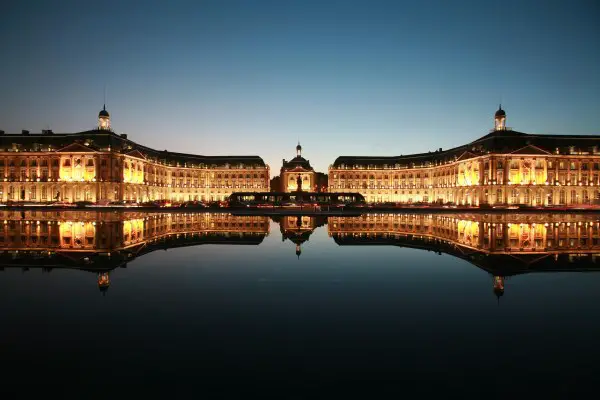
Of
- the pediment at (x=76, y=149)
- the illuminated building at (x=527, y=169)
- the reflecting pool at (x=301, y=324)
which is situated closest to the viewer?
the reflecting pool at (x=301, y=324)

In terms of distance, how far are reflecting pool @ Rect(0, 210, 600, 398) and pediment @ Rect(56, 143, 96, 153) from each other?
86.6 m

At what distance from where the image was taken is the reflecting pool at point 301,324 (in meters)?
6.22

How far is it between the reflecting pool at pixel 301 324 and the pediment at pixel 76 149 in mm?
86592

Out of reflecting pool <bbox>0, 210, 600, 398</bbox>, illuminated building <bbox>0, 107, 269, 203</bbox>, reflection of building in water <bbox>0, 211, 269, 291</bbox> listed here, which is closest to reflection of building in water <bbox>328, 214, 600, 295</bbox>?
reflecting pool <bbox>0, 210, 600, 398</bbox>

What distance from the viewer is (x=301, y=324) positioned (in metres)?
8.73

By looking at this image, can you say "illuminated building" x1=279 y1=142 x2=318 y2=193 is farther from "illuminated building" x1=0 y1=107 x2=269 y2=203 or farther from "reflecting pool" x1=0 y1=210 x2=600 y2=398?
"reflecting pool" x1=0 y1=210 x2=600 y2=398

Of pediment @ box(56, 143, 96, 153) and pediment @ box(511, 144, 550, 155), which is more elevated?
pediment @ box(56, 143, 96, 153)

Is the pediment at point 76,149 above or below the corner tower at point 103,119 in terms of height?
below

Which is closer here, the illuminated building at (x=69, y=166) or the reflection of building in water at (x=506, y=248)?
the reflection of building in water at (x=506, y=248)

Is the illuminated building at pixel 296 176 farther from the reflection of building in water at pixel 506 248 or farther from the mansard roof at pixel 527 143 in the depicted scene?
the reflection of building in water at pixel 506 248

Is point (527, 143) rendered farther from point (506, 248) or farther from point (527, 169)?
point (506, 248)

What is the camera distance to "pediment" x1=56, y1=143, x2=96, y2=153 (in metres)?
95.0

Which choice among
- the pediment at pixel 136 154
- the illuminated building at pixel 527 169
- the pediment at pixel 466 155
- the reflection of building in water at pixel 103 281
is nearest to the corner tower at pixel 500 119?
the illuminated building at pixel 527 169

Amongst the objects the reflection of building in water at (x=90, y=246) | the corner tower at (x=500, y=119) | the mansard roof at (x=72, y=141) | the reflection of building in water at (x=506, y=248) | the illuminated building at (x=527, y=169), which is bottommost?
the reflection of building in water at (x=506, y=248)
